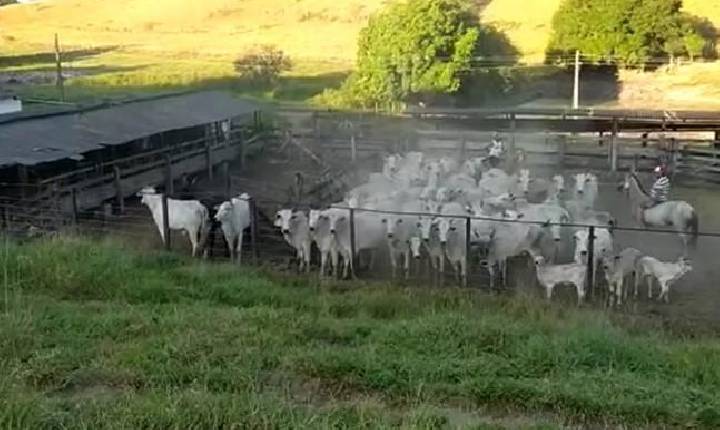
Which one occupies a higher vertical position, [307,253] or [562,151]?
[562,151]

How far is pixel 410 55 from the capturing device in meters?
43.8

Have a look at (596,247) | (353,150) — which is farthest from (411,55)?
(596,247)

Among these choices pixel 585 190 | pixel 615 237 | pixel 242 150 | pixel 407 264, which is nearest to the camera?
pixel 407 264

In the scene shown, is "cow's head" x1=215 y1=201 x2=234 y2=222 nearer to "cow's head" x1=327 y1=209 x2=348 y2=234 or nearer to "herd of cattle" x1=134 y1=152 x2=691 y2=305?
"herd of cattle" x1=134 y1=152 x2=691 y2=305

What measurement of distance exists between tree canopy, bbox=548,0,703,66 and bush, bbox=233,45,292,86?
19.0 m

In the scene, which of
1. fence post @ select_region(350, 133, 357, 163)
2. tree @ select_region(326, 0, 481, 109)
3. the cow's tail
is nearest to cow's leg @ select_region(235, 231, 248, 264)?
the cow's tail

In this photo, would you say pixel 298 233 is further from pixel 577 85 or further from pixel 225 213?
pixel 577 85

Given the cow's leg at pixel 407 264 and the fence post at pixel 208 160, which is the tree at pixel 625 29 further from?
the cow's leg at pixel 407 264

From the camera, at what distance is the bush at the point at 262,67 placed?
53750 millimetres

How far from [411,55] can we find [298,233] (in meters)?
30.2

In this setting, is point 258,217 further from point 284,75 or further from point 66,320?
point 284,75

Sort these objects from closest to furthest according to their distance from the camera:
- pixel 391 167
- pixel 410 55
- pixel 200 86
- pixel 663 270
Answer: pixel 663 270 → pixel 391 167 → pixel 410 55 → pixel 200 86

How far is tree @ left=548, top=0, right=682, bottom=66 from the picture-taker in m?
51.3

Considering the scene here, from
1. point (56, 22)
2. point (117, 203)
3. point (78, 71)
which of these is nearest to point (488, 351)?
point (117, 203)
